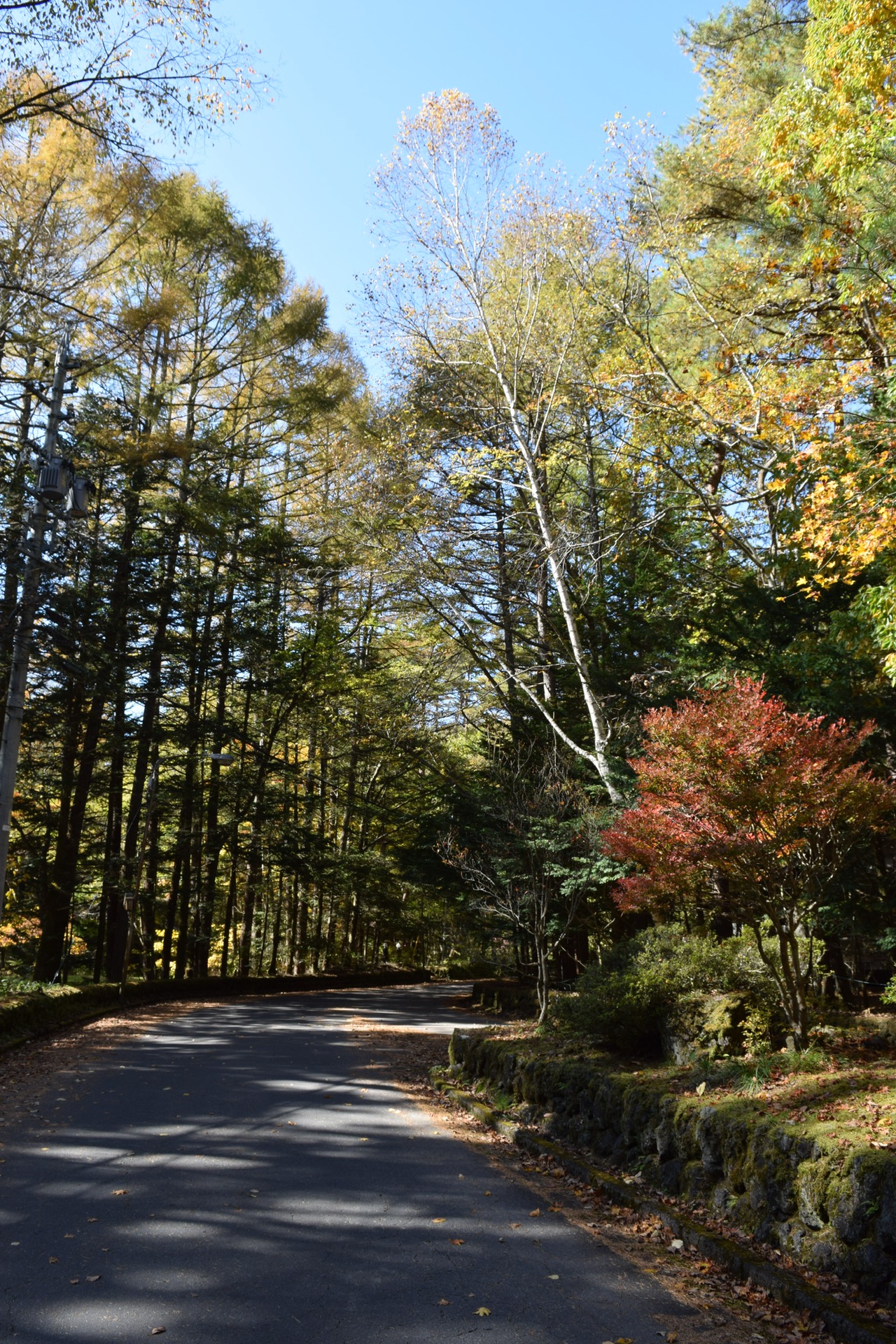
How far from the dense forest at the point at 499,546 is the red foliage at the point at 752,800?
0.11ft

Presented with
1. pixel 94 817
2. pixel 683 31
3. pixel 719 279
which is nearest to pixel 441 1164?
pixel 719 279

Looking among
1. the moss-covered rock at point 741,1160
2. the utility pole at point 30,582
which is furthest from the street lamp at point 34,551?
the moss-covered rock at point 741,1160

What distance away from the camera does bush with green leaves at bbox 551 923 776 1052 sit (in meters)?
7.86

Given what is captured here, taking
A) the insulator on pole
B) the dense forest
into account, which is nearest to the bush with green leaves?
the dense forest

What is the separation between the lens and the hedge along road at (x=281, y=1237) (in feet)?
13.2

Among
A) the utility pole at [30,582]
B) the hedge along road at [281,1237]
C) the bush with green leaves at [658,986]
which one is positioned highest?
the utility pole at [30,582]

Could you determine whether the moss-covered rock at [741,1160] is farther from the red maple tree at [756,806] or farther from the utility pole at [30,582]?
the utility pole at [30,582]

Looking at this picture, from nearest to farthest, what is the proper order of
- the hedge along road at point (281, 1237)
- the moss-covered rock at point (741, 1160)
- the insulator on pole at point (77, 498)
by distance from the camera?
the hedge along road at point (281, 1237), the moss-covered rock at point (741, 1160), the insulator on pole at point (77, 498)

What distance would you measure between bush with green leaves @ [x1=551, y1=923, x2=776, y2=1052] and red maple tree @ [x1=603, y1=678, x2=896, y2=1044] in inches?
27.8

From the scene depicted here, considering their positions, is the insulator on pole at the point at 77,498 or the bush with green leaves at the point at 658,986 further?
the insulator on pole at the point at 77,498

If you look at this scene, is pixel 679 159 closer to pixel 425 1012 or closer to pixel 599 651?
pixel 599 651

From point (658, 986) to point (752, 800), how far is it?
2.62m

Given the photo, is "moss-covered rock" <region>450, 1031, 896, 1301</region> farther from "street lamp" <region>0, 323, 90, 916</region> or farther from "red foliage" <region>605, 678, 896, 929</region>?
"street lamp" <region>0, 323, 90, 916</region>

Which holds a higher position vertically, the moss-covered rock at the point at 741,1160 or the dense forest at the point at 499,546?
the dense forest at the point at 499,546
